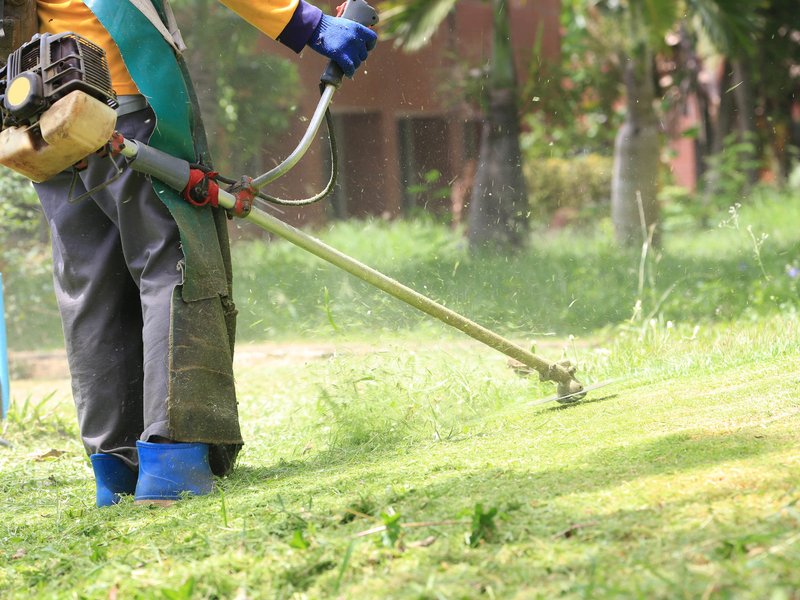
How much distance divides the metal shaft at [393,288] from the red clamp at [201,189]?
28 millimetres

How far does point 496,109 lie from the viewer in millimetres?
9789

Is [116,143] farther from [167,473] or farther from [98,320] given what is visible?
[167,473]

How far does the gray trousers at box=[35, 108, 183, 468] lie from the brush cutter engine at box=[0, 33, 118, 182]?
0.28 meters

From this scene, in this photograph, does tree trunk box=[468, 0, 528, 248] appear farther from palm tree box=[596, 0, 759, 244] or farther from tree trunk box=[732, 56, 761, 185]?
tree trunk box=[732, 56, 761, 185]

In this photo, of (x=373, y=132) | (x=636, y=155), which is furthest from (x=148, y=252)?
→ (x=636, y=155)

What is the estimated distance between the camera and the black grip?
3424 millimetres

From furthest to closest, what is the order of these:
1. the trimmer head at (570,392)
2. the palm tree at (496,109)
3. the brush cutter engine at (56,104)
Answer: the palm tree at (496,109)
the trimmer head at (570,392)
the brush cutter engine at (56,104)

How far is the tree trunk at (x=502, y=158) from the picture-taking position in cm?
745

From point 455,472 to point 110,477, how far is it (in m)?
1.12

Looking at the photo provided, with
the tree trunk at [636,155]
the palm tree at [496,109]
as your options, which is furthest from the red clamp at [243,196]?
the tree trunk at [636,155]

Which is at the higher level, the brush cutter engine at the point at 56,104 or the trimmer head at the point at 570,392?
the brush cutter engine at the point at 56,104

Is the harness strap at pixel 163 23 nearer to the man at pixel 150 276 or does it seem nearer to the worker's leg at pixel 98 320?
the man at pixel 150 276

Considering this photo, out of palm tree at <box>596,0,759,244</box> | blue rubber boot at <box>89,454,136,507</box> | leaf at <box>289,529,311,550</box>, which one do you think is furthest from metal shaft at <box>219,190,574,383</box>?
palm tree at <box>596,0,759,244</box>

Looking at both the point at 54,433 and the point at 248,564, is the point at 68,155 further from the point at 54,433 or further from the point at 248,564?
the point at 54,433
